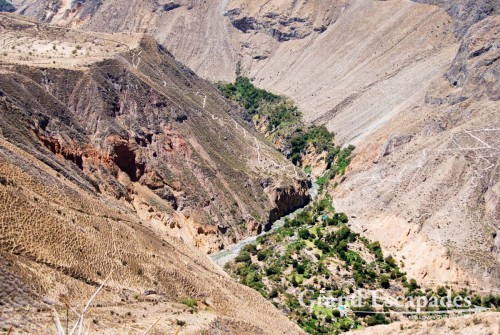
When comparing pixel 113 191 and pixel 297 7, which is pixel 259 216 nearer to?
pixel 113 191

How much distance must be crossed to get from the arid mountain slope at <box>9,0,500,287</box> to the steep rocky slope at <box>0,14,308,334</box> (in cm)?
1384

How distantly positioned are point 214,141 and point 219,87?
167 ft

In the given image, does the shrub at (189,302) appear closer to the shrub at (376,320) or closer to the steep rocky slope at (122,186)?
the steep rocky slope at (122,186)

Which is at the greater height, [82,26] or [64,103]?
[82,26]

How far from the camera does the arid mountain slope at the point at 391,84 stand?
191 ft

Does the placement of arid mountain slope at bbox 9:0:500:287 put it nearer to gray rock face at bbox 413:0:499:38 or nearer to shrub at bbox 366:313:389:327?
gray rock face at bbox 413:0:499:38

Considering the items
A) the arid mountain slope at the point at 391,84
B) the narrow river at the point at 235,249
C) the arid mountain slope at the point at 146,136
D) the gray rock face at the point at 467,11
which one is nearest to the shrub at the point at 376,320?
the arid mountain slope at the point at 391,84

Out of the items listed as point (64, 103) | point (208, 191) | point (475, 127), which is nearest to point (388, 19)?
point (475, 127)

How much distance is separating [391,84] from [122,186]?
53.2 metres

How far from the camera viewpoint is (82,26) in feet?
499

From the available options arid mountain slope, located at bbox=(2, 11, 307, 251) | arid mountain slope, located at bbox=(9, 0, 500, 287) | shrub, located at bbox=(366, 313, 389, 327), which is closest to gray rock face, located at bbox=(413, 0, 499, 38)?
arid mountain slope, located at bbox=(9, 0, 500, 287)

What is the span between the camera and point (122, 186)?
59.8 meters

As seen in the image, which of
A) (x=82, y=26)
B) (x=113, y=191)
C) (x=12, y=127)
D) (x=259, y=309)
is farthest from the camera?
(x=82, y=26)

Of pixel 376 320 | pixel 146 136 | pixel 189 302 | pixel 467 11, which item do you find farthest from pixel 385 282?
pixel 467 11
